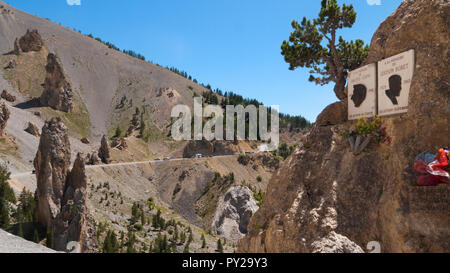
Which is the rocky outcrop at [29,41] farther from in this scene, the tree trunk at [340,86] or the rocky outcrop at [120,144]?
the tree trunk at [340,86]

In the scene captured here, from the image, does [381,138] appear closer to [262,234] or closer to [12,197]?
[262,234]

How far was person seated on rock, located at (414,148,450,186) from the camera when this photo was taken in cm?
742

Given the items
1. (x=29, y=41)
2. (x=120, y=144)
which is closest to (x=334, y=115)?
(x=120, y=144)

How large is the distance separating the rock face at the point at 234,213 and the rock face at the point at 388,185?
3804cm

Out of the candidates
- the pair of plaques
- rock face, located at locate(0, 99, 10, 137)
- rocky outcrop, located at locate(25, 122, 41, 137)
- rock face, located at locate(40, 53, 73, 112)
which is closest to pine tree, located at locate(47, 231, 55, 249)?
the pair of plaques

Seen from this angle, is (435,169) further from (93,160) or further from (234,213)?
(93,160)

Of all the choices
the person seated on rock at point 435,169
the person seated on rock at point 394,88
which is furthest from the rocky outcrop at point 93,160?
the person seated on rock at point 435,169

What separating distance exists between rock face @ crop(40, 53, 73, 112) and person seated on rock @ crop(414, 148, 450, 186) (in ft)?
311

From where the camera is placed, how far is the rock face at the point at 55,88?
85500 millimetres

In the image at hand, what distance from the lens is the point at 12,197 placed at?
28.3m

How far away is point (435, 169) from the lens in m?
7.46

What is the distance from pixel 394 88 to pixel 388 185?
3.24 m

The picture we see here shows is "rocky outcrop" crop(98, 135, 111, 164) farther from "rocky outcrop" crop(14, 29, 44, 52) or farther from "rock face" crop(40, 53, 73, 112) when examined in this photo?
"rocky outcrop" crop(14, 29, 44, 52)
